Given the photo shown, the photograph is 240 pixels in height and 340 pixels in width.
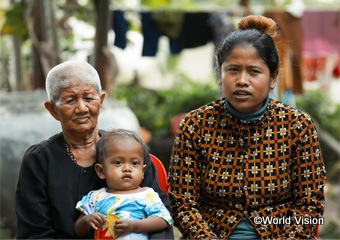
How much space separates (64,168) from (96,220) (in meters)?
0.32

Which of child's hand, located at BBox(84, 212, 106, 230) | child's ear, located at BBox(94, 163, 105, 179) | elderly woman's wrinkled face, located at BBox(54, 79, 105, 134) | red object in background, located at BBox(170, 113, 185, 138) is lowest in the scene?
red object in background, located at BBox(170, 113, 185, 138)

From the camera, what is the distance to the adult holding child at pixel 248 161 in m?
2.70

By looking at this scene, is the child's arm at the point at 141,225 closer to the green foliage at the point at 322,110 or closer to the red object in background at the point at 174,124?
the red object in background at the point at 174,124

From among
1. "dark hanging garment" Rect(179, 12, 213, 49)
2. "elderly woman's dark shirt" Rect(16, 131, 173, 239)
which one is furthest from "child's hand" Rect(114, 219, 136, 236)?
"dark hanging garment" Rect(179, 12, 213, 49)

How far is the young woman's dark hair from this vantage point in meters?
2.73

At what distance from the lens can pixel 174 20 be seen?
8.05 meters

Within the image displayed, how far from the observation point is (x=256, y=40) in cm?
273

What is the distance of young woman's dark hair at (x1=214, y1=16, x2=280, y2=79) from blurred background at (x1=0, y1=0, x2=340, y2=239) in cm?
48

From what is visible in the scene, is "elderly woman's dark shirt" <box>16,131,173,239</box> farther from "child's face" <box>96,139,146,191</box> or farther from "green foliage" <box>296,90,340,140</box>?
"green foliage" <box>296,90,340,140</box>

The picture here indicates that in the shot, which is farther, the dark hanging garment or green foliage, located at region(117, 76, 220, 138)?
green foliage, located at region(117, 76, 220, 138)

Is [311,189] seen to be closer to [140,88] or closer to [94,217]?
[94,217]

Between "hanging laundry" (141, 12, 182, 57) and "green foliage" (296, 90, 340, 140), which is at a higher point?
"hanging laundry" (141, 12, 182, 57)

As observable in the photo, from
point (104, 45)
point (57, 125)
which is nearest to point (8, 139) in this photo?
point (57, 125)

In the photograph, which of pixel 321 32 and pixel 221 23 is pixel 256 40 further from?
pixel 321 32
